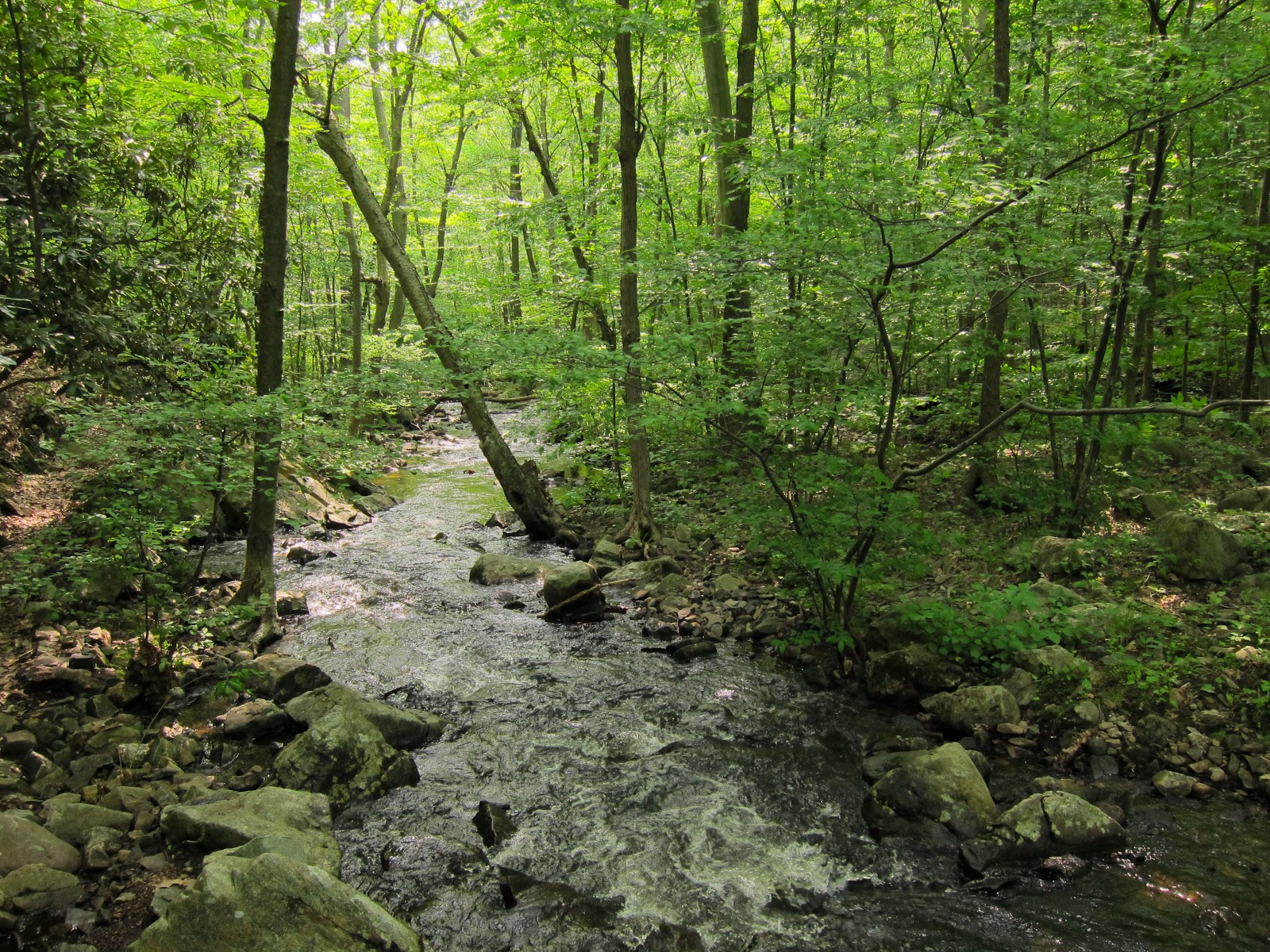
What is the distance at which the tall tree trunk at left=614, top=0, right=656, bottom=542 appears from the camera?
9.20m

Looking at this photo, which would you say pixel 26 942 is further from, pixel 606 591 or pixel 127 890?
pixel 606 591

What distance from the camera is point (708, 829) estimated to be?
14.7 ft

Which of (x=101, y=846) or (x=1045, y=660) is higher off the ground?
(x=1045, y=660)

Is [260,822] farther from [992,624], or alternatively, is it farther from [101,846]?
[992,624]

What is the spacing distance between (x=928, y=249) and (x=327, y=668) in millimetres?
6640

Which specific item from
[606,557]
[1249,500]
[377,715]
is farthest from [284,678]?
[1249,500]

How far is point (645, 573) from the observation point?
9148 mm

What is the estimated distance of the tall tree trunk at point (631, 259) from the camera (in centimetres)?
920

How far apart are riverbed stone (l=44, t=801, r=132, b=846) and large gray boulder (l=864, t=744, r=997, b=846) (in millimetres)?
4457

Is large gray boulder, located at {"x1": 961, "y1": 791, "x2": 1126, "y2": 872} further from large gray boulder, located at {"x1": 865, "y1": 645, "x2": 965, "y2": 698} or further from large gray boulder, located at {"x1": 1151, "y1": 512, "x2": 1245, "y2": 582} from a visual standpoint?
large gray boulder, located at {"x1": 1151, "y1": 512, "x2": 1245, "y2": 582}

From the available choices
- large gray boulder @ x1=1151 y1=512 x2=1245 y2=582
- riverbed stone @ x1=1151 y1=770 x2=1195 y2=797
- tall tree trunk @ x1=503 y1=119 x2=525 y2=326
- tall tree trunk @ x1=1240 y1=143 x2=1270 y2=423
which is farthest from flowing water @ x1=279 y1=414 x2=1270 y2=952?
tall tree trunk @ x1=503 y1=119 x2=525 y2=326

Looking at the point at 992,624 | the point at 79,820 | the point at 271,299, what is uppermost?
the point at 271,299

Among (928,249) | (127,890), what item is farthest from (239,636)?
(928,249)

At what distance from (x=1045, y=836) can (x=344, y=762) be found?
4403mm
